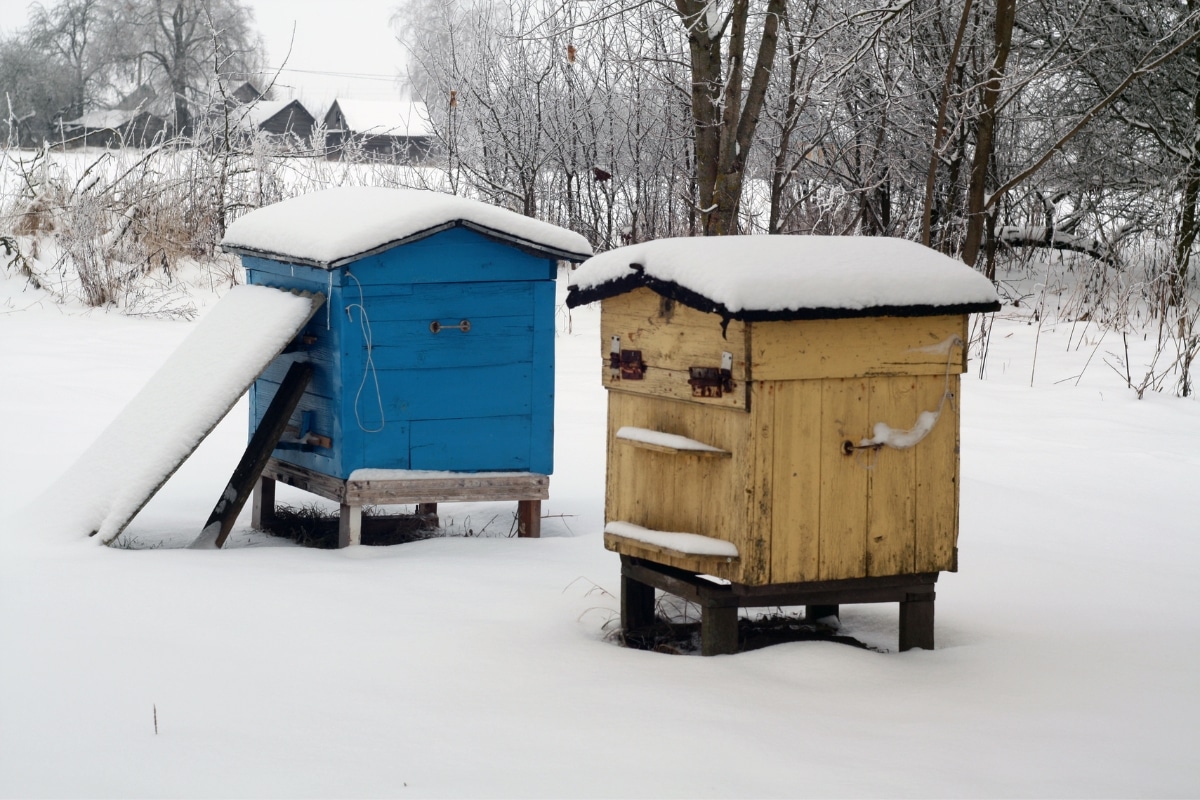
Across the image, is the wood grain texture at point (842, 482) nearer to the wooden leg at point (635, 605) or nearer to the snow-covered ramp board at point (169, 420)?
the wooden leg at point (635, 605)

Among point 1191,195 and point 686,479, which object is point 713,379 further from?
point 1191,195

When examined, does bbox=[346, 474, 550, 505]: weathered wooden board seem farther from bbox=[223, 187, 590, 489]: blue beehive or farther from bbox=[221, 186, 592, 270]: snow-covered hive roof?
bbox=[221, 186, 592, 270]: snow-covered hive roof

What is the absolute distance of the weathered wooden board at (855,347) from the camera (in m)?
3.51

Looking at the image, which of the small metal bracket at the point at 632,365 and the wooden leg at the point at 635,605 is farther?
the wooden leg at the point at 635,605

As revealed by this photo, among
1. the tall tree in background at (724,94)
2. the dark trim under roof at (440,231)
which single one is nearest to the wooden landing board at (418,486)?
the dark trim under roof at (440,231)

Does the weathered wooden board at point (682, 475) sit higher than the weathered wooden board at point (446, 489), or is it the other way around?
the weathered wooden board at point (682, 475)

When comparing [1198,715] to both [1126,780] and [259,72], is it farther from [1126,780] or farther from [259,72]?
[259,72]

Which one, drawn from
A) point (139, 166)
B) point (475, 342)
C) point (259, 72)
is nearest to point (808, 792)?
point (475, 342)

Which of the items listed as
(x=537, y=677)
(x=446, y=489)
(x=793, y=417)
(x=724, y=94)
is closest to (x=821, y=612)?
(x=793, y=417)

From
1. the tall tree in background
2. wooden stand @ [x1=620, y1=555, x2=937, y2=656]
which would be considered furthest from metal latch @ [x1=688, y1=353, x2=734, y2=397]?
the tall tree in background

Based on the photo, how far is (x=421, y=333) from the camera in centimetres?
521

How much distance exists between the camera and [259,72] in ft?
49.5

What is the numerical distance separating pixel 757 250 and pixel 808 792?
161cm

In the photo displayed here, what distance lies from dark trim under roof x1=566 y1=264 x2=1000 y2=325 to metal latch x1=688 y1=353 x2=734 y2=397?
14cm
